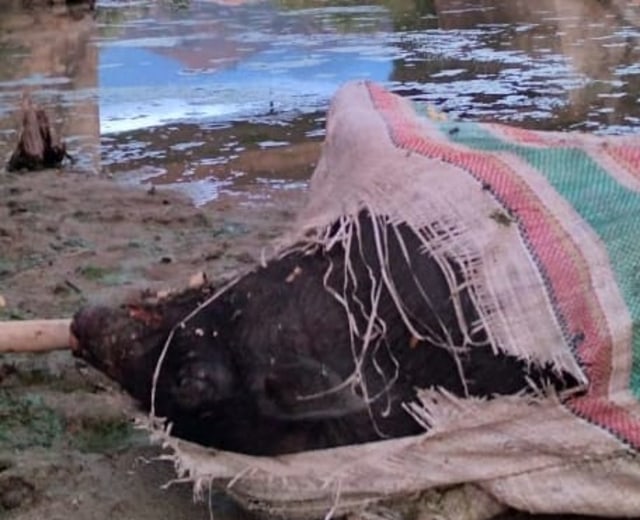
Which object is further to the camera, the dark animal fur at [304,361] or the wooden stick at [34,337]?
the wooden stick at [34,337]

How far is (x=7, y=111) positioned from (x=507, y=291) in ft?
24.7

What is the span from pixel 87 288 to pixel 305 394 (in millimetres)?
2016

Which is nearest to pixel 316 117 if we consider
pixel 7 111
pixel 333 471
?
pixel 7 111

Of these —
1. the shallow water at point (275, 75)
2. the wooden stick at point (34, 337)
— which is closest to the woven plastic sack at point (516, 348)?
the wooden stick at point (34, 337)

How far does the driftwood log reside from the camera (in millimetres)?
6879

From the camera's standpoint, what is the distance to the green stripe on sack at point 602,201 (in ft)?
7.26

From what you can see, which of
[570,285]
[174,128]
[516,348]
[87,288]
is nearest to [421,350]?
[516,348]

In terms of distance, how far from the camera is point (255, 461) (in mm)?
2350

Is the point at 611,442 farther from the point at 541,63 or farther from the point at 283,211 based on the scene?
the point at 541,63

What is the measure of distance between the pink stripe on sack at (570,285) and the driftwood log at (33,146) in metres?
4.85

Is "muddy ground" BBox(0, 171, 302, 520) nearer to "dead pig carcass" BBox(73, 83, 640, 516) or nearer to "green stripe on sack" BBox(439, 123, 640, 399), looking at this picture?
"dead pig carcass" BBox(73, 83, 640, 516)

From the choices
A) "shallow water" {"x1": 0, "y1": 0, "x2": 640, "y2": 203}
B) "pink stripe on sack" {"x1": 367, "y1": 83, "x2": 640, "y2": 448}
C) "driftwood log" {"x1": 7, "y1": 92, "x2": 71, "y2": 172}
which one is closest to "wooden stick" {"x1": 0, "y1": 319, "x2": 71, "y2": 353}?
"pink stripe on sack" {"x1": 367, "y1": 83, "x2": 640, "y2": 448}

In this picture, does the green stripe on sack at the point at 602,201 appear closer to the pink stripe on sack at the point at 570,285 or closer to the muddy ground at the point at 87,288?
the pink stripe on sack at the point at 570,285

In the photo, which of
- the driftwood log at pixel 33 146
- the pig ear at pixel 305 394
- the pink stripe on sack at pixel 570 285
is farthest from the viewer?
the driftwood log at pixel 33 146
